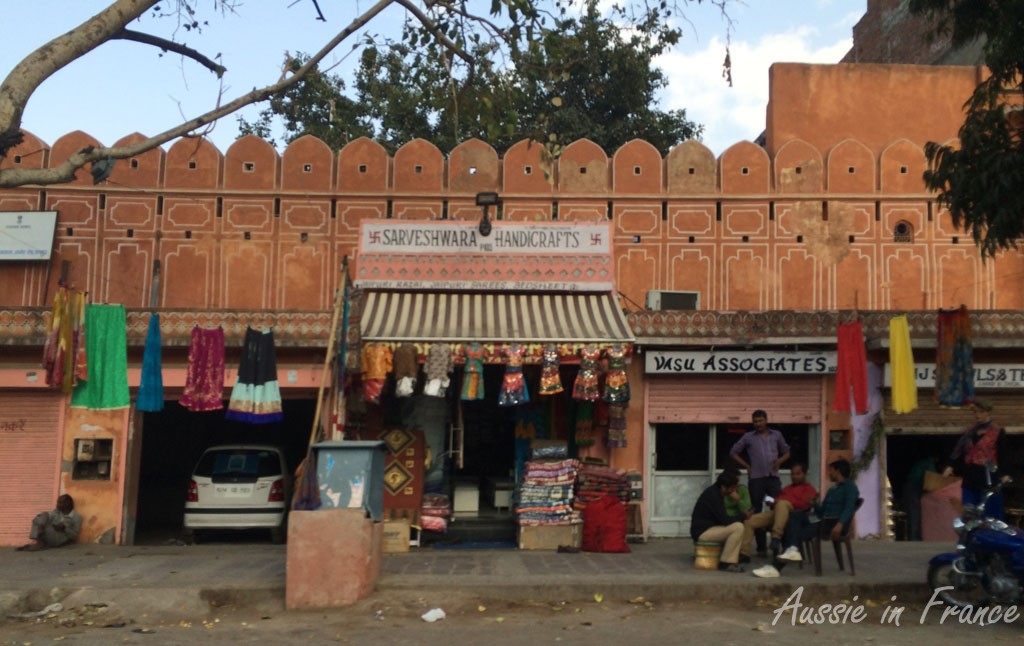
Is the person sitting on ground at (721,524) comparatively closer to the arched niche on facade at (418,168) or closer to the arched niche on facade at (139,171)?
the arched niche on facade at (418,168)

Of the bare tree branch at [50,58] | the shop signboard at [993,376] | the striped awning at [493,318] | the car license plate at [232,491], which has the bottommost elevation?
the car license plate at [232,491]

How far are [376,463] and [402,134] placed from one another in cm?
1667

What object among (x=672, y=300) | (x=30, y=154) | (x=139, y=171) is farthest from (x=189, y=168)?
(x=672, y=300)

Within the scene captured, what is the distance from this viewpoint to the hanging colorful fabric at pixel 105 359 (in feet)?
41.1

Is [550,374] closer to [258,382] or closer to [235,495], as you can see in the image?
[258,382]

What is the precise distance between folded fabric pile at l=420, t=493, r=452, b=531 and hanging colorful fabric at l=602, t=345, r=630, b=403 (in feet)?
8.49

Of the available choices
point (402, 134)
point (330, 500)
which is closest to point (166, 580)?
point (330, 500)

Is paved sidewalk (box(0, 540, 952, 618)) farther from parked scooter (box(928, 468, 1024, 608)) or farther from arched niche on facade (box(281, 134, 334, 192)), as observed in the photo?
arched niche on facade (box(281, 134, 334, 192))

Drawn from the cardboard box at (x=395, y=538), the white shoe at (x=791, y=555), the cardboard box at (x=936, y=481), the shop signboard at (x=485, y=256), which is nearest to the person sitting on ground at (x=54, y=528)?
the cardboard box at (x=395, y=538)

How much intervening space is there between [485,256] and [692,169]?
4034 mm

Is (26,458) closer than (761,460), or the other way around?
(761,460)

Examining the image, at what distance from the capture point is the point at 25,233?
15523 mm

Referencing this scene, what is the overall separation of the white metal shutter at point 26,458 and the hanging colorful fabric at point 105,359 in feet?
3.67

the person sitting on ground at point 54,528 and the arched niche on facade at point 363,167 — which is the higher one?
the arched niche on facade at point 363,167
